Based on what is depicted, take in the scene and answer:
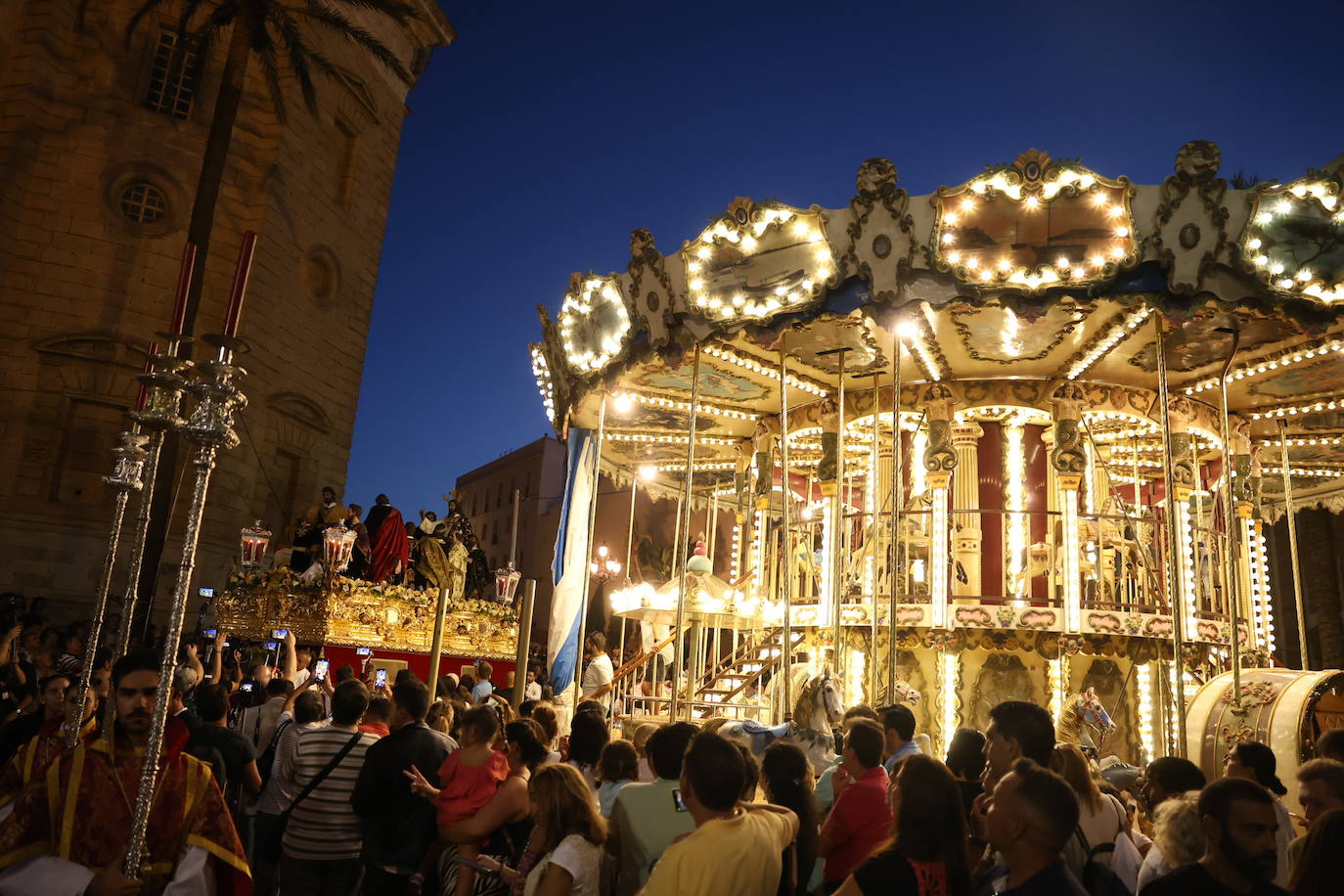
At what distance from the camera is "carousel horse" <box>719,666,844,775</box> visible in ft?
23.7

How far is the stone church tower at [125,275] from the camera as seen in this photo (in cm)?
1848

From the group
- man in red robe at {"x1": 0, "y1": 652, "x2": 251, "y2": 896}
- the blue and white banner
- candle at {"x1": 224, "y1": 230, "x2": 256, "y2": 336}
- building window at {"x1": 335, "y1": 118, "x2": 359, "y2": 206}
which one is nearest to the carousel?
the blue and white banner

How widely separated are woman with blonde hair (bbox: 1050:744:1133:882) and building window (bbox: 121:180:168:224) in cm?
2114

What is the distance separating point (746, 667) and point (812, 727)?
7315 mm

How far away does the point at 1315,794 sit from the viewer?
3748mm

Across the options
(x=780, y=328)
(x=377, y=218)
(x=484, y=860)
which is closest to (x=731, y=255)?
(x=780, y=328)

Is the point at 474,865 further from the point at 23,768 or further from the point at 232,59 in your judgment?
the point at 232,59

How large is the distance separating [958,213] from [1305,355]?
17.1ft

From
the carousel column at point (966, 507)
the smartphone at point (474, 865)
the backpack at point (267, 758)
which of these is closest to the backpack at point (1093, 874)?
the smartphone at point (474, 865)

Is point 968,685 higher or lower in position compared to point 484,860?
higher

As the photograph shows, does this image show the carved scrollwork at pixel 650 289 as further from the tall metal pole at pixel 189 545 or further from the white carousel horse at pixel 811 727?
the tall metal pole at pixel 189 545

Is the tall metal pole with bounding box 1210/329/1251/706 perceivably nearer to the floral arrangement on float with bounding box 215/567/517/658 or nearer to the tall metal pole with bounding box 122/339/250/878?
the tall metal pole with bounding box 122/339/250/878

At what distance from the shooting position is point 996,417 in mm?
13648

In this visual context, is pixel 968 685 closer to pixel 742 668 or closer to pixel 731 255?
pixel 742 668
